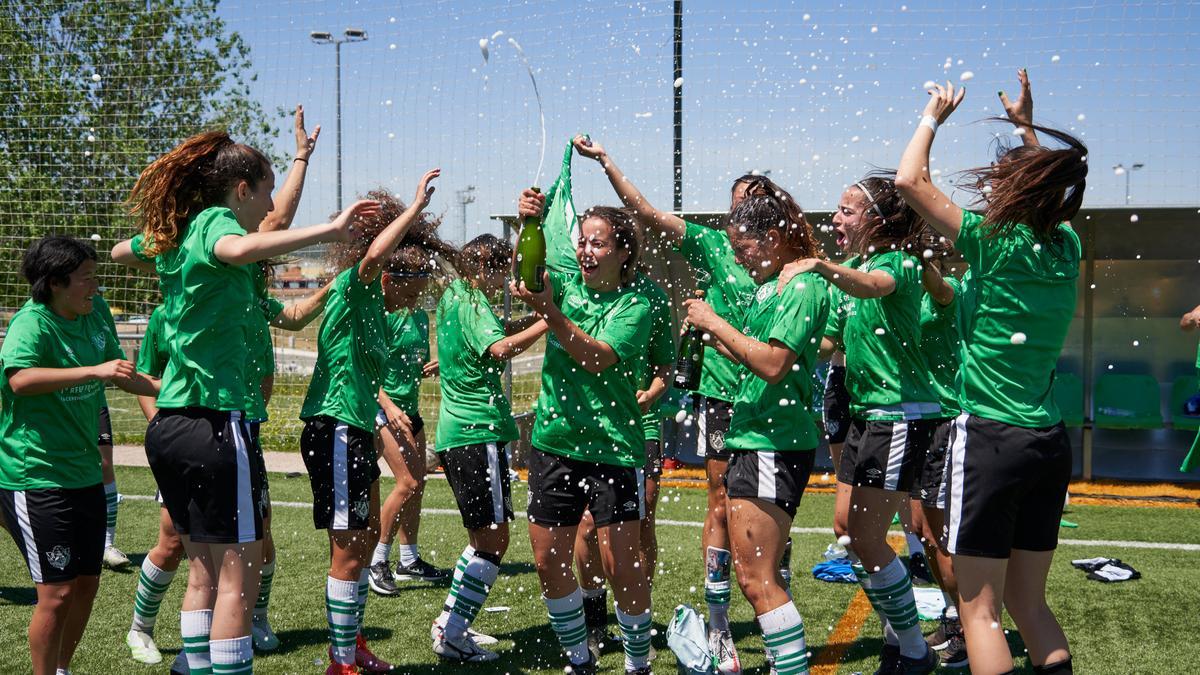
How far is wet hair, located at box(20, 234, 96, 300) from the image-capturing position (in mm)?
3994

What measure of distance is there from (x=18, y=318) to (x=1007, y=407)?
11.6 feet

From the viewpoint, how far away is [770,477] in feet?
11.7

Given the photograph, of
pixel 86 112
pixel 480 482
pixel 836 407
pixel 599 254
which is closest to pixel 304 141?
pixel 599 254

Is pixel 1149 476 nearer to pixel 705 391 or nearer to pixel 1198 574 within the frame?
pixel 1198 574

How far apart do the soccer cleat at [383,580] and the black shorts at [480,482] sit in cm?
136

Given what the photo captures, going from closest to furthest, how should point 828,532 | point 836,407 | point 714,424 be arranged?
1. point 714,424
2. point 836,407
3. point 828,532

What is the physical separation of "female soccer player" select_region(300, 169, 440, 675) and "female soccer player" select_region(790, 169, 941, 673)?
1979mm

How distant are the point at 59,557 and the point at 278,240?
5.42 ft

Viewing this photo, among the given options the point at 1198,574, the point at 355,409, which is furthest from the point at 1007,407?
the point at 1198,574

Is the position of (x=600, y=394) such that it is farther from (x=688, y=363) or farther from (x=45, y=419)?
(x=45, y=419)

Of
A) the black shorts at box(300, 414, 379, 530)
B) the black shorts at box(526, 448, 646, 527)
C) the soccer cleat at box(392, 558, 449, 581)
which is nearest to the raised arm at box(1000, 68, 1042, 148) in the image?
the black shorts at box(526, 448, 646, 527)

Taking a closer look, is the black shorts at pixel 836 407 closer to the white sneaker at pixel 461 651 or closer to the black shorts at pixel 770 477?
the black shorts at pixel 770 477

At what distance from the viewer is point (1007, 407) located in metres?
3.11

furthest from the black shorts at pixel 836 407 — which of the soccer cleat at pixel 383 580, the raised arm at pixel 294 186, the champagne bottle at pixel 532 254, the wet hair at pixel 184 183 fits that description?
the wet hair at pixel 184 183
